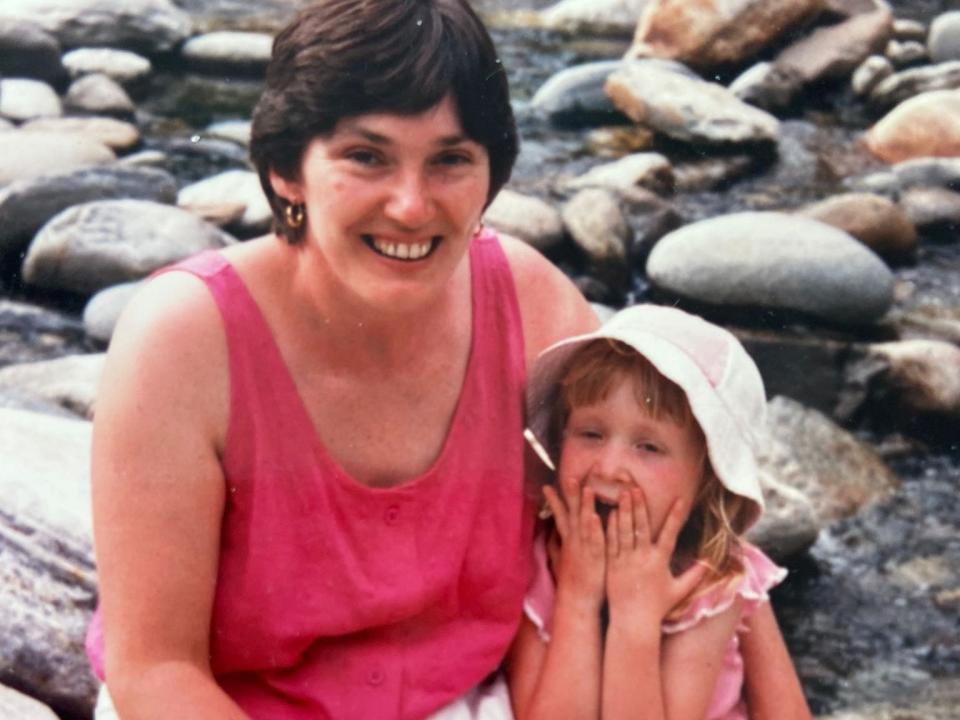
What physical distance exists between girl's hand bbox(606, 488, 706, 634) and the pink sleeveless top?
16 centimetres

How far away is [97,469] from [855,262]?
4.11 metres

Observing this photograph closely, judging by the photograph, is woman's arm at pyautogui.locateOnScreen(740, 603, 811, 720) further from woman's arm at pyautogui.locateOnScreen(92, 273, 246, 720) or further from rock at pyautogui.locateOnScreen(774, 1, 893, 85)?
rock at pyautogui.locateOnScreen(774, 1, 893, 85)

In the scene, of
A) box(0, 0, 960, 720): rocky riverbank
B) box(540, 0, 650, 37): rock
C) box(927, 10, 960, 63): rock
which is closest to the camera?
box(0, 0, 960, 720): rocky riverbank

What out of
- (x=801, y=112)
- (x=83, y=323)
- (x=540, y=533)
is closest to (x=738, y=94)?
(x=801, y=112)

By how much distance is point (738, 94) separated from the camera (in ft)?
28.9

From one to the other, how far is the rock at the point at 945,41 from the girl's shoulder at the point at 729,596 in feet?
26.0

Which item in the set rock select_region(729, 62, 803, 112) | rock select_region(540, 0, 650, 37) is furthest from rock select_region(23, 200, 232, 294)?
rock select_region(540, 0, 650, 37)

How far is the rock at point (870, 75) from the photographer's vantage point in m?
8.97

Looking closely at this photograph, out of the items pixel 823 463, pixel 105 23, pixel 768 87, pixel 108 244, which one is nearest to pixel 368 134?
pixel 823 463

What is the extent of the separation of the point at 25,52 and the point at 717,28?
4462 millimetres

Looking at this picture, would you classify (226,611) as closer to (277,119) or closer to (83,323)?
(277,119)

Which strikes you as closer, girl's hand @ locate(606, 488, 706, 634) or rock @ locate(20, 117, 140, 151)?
girl's hand @ locate(606, 488, 706, 634)

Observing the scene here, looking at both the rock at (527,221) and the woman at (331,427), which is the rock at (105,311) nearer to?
the rock at (527,221)

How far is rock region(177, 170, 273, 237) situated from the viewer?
20.5 ft
